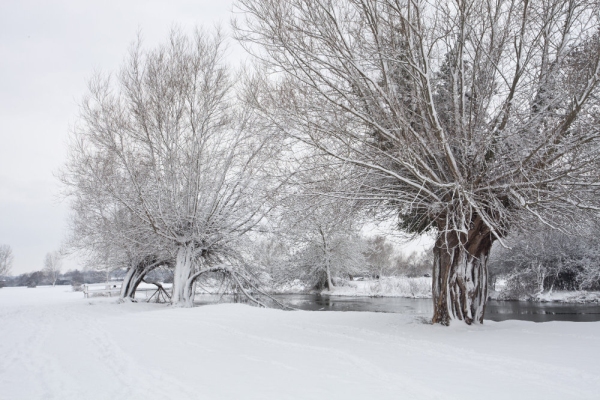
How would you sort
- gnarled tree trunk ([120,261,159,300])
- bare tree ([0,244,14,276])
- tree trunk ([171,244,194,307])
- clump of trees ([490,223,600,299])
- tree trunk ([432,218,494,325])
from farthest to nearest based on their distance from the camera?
bare tree ([0,244,14,276]), clump of trees ([490,223,600,299]), gnarled tree trunk ([120,261,159,300]), tree trunk ([171,244,194,307]), tree trunk ([432,218,494,325])

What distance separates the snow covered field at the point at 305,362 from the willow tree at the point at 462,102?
177 cm

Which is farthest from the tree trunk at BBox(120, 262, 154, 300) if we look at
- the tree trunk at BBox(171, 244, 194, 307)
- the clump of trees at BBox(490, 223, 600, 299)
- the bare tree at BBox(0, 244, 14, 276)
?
the bare tree at BBox(0, 244, 14, 276)

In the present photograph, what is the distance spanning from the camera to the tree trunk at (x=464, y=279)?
8133 millimetres

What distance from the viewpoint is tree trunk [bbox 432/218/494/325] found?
Answer: 26.7 feet

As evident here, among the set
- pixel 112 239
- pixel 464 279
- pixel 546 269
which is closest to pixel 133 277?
pixel 112 239

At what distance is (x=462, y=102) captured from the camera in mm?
7348

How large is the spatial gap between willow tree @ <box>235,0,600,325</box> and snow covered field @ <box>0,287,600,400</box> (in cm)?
177

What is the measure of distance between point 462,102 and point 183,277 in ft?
37.1

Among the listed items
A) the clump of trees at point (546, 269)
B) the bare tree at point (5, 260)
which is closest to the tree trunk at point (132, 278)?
the clump of trees at point (546, 269)

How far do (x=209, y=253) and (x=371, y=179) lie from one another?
9559 mm

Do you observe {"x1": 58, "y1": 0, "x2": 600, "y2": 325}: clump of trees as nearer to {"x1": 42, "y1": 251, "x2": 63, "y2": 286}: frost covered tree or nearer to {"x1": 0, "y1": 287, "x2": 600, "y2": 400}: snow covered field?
{"x1": 0, "y1": 287, "x2": 600, "y2": 400}: snow covered field

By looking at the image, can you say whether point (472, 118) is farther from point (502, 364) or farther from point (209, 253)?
point (209, 253)

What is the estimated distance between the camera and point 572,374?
4207 millimetres

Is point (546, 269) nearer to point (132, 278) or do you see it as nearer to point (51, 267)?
point (132, 278)
